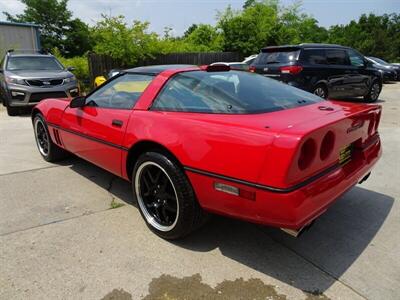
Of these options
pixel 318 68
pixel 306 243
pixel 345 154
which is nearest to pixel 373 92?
pixel 318 68

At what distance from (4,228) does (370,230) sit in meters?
3.17

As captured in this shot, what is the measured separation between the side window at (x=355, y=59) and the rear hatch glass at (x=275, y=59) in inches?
89.4

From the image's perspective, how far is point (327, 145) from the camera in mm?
2420

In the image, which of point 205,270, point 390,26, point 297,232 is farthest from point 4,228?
point 390,26

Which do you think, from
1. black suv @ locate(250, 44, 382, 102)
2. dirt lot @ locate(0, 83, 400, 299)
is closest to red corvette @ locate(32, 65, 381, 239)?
dirt lot @ locate(0, 83, 400, 299)

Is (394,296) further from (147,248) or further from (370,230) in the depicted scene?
(147,248)

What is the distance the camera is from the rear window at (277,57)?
870cm

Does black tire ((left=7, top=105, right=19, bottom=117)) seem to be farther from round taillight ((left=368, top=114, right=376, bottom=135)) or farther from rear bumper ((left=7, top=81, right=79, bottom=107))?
round taillight ((left=368, top=114, right=376, bottom=135))

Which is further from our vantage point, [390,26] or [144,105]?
[390,26]

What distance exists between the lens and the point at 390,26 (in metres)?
51.6

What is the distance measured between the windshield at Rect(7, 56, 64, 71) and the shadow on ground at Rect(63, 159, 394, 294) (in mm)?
8555

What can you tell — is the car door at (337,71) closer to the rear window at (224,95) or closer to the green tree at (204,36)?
the rear window at (224,95)

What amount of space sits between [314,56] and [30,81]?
23.4ft

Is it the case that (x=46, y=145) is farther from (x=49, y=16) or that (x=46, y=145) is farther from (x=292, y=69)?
(x=49, y=16)
